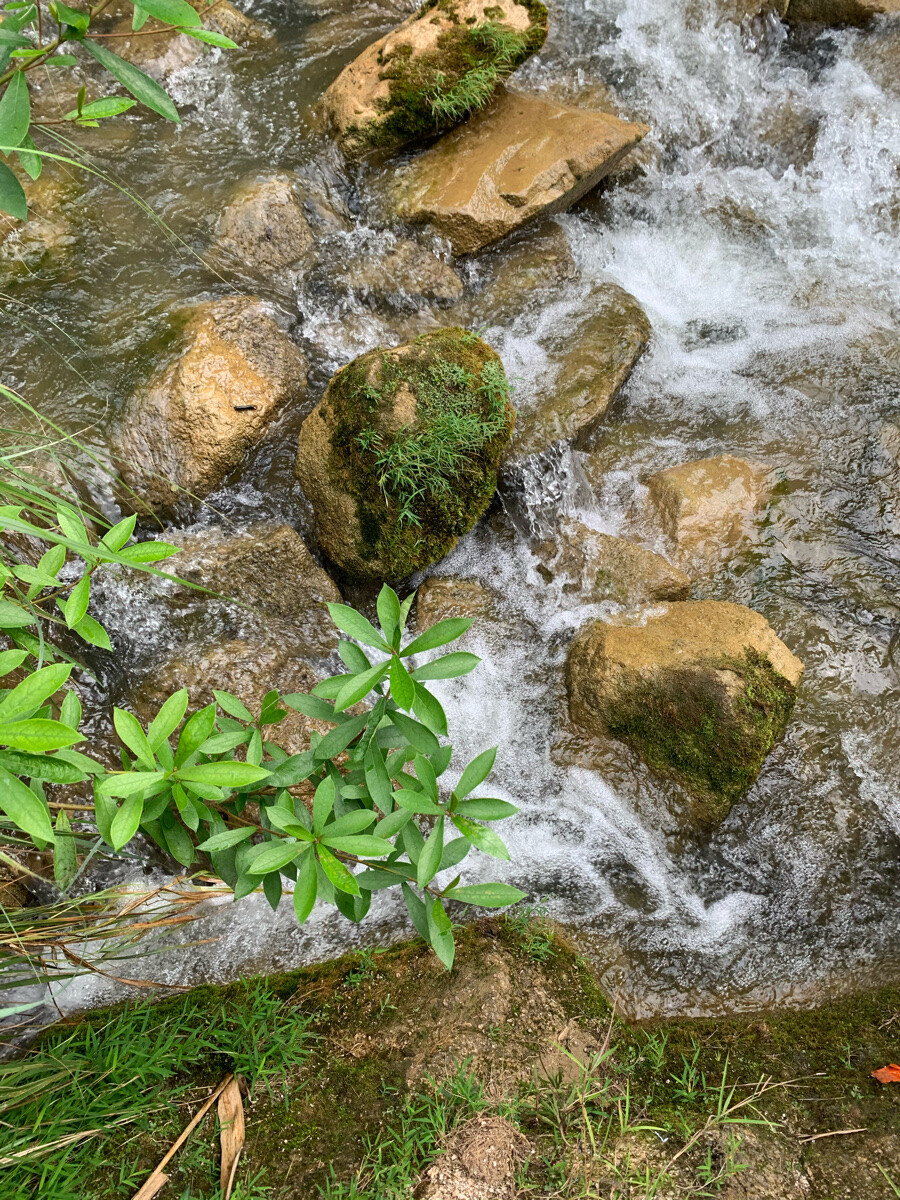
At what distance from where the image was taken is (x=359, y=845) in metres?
1.50

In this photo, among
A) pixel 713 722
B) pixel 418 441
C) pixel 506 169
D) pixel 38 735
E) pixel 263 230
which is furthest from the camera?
pixel 506 169

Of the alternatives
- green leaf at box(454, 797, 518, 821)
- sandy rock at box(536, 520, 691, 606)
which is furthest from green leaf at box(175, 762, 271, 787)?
sandy rock at box(536, 520, 691, 606)

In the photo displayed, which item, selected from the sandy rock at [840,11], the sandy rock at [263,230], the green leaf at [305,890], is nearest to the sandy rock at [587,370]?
the sandy rock at [263,230]

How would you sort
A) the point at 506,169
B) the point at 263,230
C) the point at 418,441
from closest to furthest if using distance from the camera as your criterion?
the point at 418,441
the point at 263,230
the point at 506,169

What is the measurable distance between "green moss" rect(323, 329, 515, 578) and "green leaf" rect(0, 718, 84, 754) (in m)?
2.34

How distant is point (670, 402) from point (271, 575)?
2480mm

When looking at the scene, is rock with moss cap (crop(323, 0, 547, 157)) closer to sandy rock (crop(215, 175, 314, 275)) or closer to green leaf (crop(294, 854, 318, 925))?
sandy rock (crop(215, 175, 314, 275))

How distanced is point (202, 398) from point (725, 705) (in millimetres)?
2895

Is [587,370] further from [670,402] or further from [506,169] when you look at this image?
[506,169]

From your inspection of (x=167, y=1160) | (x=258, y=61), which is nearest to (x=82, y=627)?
(x=167, y=1160)

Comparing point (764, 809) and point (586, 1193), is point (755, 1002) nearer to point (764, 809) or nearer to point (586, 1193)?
point (764, 809)

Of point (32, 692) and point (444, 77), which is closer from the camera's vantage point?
point (32, 692)

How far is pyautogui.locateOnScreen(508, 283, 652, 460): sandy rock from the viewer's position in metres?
4.02

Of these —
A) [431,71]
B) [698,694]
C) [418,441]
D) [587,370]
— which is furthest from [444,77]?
[698,694]
